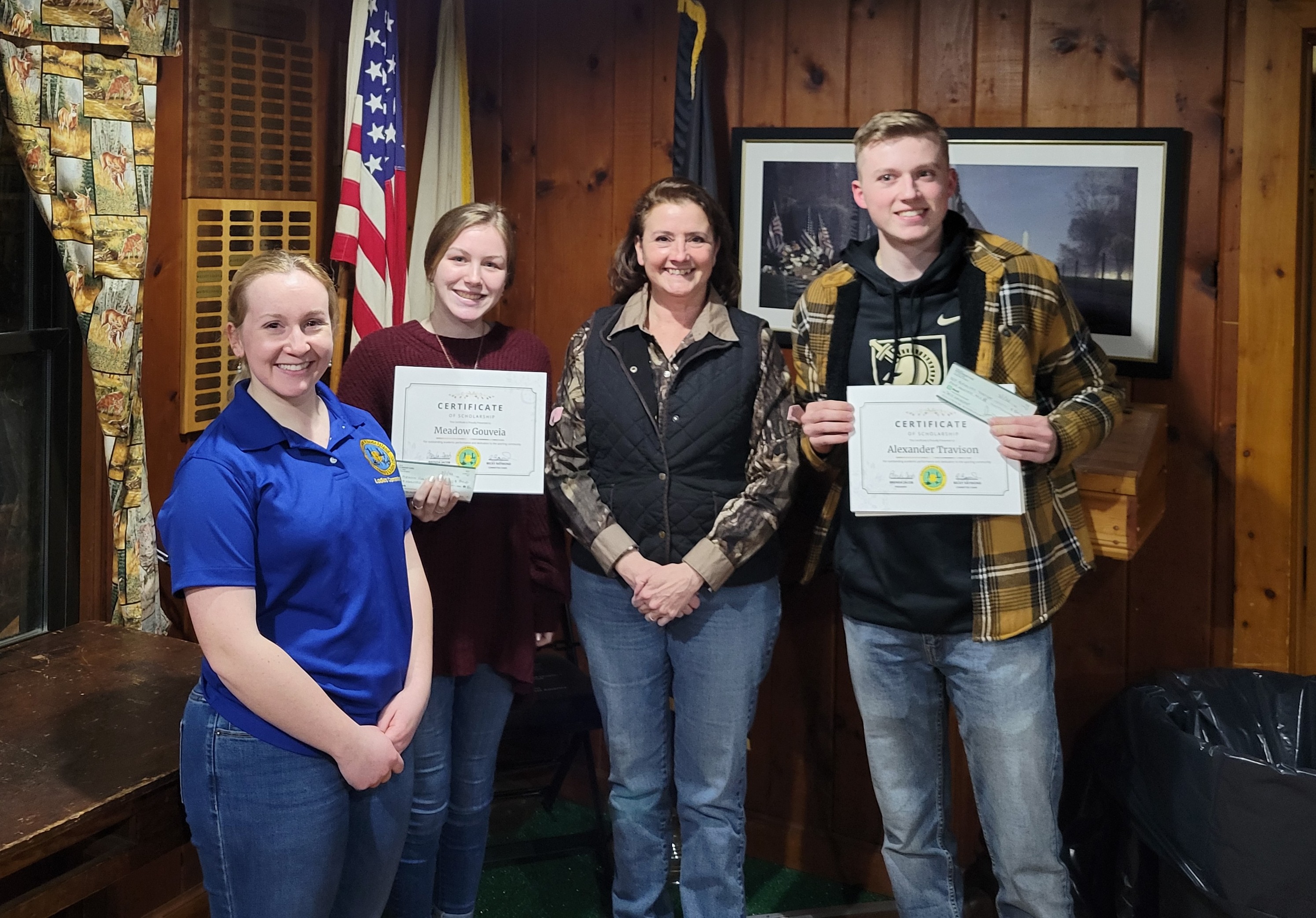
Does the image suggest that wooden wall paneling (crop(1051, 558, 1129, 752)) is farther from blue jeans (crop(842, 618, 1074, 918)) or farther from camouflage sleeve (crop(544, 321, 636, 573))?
camouflage sleeve (crop(544, 321, 636, 573))

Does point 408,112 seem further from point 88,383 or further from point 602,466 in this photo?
point 602,466

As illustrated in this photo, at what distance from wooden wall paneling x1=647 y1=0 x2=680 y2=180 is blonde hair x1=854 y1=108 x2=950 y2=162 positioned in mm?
995

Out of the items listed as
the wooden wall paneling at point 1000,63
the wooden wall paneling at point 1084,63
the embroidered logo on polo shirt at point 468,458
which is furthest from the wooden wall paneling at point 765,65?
the embroidered logo on polo shirt at point 468,458

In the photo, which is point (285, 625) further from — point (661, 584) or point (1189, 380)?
point (1189, 380)

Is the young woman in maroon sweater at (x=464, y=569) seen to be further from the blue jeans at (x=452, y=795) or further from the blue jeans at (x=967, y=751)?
the blue jeans at (x=967, y=751)

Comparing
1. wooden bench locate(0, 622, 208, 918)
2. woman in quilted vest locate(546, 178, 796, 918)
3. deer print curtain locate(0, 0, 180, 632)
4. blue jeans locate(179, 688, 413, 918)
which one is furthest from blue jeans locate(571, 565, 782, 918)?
deer print curtain locate(0, 0, 180, 632)

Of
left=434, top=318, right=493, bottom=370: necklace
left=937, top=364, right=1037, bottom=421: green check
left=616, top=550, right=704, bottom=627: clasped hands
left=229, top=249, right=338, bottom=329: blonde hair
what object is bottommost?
left=616, top=550, right=704, bottom=627: clasped hands

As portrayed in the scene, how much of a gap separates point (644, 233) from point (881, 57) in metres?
0.82

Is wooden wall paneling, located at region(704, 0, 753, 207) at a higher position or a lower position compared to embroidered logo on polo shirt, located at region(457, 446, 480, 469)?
higher

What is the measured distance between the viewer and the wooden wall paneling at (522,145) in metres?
3.18

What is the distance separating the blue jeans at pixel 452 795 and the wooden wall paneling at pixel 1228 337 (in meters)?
1.45

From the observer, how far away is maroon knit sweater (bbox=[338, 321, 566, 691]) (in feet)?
6.95

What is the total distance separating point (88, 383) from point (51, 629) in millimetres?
534

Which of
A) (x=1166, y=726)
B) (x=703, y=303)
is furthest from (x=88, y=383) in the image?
(x=1166, y=726)
